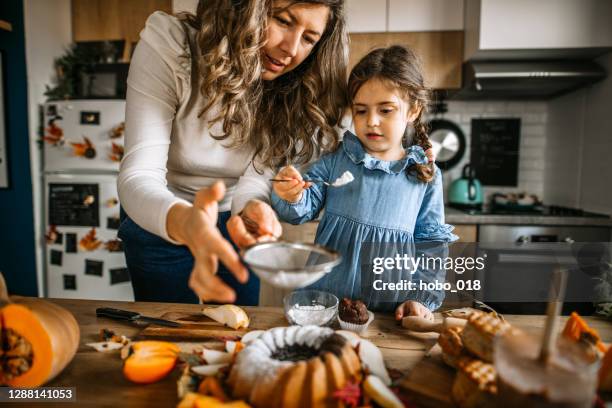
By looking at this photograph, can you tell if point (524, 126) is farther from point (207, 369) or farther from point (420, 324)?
point (207, 369)

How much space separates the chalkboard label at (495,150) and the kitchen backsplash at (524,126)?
0.13ft

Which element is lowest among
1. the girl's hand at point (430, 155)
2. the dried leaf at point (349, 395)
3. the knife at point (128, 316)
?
the knife at point (128, 316)

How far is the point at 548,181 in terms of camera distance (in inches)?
119

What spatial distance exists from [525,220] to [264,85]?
1.87 m

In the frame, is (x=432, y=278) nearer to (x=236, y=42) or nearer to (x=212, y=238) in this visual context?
(x=212, y=238)

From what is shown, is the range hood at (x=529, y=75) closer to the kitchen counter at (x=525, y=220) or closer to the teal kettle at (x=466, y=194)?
the teal kettle at (x=466, y=194)

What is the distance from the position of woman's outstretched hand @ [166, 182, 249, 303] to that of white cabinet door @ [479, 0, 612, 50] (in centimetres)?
243

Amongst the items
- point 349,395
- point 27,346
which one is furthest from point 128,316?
point 349,395

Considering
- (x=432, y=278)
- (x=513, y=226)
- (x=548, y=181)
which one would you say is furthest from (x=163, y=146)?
(x=548, y=181)

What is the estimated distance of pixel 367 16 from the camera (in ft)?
9.08

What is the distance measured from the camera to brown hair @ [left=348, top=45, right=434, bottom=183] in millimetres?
1274

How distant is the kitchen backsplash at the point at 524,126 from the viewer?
10.0 ft

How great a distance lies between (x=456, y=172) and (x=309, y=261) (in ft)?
8.93

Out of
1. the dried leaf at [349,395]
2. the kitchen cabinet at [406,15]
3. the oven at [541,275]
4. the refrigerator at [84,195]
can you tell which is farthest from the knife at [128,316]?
the kitchen cabinet at [406,15]
